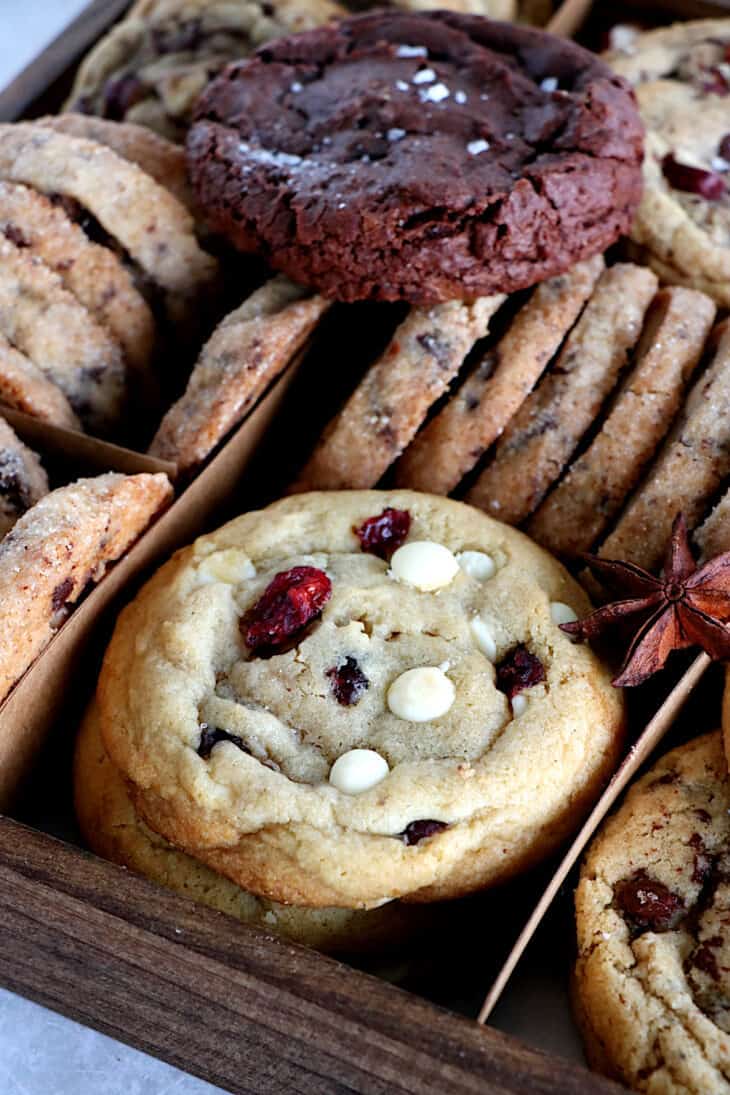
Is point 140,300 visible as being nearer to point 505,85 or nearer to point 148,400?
point 148,400

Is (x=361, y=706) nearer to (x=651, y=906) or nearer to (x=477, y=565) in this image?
(x=477, y=565)

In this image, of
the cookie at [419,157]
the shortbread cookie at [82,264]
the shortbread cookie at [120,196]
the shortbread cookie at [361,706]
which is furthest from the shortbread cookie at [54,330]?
the shortbread cookie at [361,706]

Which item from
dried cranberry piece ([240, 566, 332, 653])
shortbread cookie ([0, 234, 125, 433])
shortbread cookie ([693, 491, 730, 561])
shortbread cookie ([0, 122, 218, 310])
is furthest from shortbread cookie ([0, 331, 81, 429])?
shortbread cookie ([693, 491, 730, 561])

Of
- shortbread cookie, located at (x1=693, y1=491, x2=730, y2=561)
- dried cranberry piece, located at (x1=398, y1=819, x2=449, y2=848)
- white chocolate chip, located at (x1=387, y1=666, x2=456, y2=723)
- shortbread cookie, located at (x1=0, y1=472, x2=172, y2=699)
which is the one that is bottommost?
shortbread cookie, located at (x1=693, y1=491, x2=730, y2=561)

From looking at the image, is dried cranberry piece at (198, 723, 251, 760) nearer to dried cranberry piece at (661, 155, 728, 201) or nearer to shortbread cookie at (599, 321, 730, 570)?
shortbread cookie at (599, 321, 730, 570)

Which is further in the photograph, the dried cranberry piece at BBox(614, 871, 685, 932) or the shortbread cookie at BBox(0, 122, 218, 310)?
the shortbread cookie at BBox(0, 122, 218, 310)

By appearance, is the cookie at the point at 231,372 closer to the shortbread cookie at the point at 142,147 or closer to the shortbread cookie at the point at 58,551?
the shortbread cookie at the point at 58,551
